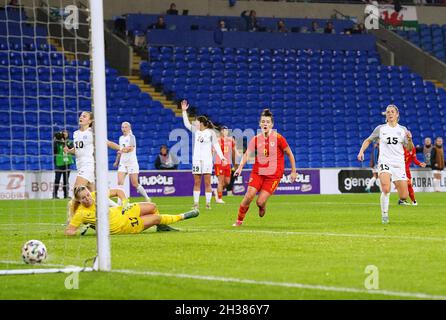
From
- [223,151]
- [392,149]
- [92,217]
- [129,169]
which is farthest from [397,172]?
[223,151]

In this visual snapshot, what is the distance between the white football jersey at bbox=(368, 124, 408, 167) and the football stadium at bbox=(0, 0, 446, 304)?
0.04 meters

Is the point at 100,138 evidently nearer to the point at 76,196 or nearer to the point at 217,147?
the point at 76,196

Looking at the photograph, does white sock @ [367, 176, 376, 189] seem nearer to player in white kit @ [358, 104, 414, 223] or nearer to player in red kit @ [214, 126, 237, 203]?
player in red kit @ [214, 126, 237, 203]

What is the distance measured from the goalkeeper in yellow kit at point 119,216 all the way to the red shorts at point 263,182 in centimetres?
212

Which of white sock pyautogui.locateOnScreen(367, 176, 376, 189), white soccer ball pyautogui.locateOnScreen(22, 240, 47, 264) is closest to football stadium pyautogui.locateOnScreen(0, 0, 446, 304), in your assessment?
white soccer ball pyautogui.locateOnScreen(22, 240, 47, 264)

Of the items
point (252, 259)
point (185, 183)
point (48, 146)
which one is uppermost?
point (48, 146)

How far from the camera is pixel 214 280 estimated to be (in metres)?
10.2

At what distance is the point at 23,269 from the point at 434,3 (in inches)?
1654

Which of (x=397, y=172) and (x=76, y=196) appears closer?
(x=76, y=196)

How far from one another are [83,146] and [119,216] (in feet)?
14.2

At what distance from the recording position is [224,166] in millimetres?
30750

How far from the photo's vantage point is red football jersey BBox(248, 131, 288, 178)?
731 inches
